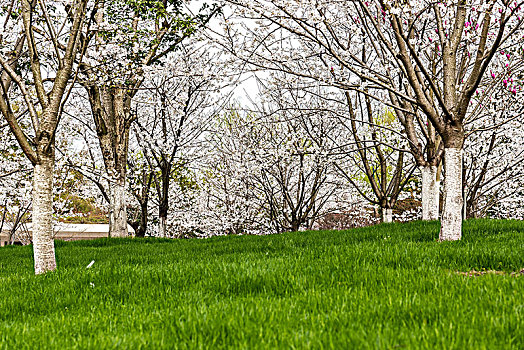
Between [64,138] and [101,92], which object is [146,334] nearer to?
[101,92]

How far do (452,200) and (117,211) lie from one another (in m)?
8.51

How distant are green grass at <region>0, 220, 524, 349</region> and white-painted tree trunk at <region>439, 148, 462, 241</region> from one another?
3.33 feet

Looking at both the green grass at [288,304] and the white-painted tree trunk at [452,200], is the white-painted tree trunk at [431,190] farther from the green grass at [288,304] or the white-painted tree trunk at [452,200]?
the green grass at [288,304]

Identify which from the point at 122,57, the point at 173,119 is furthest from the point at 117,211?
the point at 173,119

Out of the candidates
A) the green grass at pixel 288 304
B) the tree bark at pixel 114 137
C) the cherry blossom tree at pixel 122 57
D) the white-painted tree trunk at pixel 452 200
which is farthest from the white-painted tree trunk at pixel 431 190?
the tree bark at pixel 114 137

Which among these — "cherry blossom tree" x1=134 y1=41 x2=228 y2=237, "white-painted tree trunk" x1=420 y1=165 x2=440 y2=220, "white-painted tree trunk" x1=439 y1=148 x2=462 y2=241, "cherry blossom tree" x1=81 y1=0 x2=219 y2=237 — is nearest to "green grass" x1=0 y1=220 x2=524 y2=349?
"white-painted tree trunk" x1=439 y1=148 x2=462 y2=241

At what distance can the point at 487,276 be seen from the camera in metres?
3.21

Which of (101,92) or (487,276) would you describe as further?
(101,92)

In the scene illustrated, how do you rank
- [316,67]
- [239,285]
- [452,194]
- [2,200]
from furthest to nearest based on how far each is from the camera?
[2,200]
[316,67]
[452,194]
[239,285]

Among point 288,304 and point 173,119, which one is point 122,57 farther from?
point 288,304

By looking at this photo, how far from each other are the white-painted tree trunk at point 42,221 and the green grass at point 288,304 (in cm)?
58

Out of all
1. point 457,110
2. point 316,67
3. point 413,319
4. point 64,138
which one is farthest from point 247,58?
point 64,138

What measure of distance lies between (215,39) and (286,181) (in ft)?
29.9

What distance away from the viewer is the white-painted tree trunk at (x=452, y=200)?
5691mm
